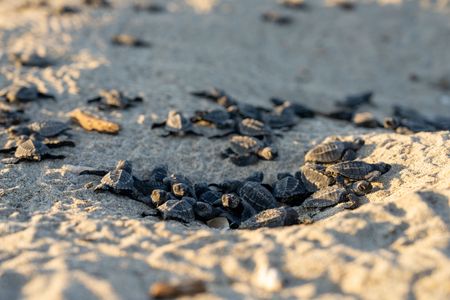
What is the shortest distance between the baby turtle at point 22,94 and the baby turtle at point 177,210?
10.3 ft

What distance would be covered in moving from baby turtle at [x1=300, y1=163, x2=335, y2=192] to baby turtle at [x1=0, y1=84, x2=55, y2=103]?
11.6 feet

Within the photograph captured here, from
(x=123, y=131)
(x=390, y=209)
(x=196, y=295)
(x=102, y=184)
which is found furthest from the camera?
(x=123, y=131)

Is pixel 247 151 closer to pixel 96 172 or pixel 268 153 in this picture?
pixel 268 153

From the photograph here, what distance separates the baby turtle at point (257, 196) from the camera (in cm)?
385

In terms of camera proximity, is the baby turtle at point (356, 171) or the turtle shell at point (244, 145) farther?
the turtle shell at point (244, 145)

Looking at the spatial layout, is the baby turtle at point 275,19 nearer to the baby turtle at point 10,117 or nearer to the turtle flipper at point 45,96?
the turtle flipper at point 45,96

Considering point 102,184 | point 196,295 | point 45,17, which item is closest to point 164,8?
point 45,17

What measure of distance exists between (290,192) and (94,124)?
2499 mm

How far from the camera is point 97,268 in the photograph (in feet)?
8.59

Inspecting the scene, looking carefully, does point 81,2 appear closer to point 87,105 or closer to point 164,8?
point 164,8

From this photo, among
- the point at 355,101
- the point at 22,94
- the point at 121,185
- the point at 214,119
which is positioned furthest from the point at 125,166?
the point at 355,101

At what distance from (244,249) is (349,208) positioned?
111 cm

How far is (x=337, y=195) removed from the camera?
373 centimetres

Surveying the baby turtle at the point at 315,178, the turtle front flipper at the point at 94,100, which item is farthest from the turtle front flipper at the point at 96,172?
the turtle front flipper at the point at 94,100
